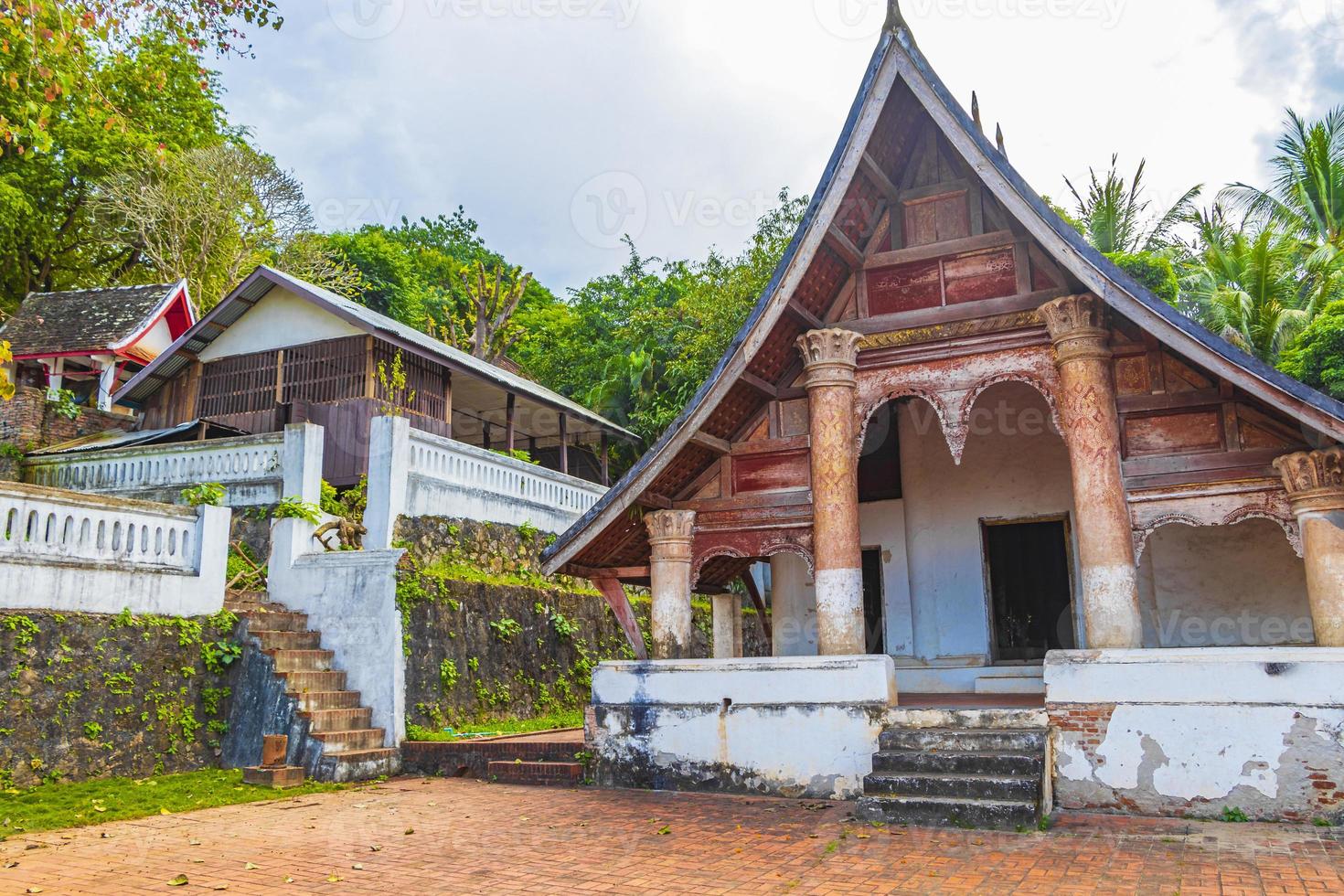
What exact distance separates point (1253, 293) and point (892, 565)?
20.4 meters

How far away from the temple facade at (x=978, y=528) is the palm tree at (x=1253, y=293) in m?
14.2

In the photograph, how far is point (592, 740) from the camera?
30.3 ft

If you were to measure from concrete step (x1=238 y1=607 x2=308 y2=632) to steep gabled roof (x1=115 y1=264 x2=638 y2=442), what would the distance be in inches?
306

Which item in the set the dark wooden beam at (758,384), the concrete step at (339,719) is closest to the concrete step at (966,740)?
the dark wooden beam at (758,384)

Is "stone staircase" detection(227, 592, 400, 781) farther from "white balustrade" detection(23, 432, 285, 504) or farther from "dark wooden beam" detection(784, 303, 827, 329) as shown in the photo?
"dark wooden beam" detection(784, 303, 827, 329)

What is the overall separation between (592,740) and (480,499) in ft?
23.3

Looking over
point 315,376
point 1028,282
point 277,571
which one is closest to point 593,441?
point 315,376

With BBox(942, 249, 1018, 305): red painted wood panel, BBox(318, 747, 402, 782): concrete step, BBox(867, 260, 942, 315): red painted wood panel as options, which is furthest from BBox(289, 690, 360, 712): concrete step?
BBox(942, 249, 1018, 305): red painted wood panel

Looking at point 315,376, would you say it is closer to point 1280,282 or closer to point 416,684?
point 416,684

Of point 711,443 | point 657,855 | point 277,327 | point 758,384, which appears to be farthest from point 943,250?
point 277,327

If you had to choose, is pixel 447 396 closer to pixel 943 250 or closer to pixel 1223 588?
pixel 943 250

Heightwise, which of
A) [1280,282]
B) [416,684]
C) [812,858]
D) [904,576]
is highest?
[1280,282]

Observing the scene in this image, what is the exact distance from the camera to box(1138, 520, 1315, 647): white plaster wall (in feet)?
30.2

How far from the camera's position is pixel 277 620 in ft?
37.2
